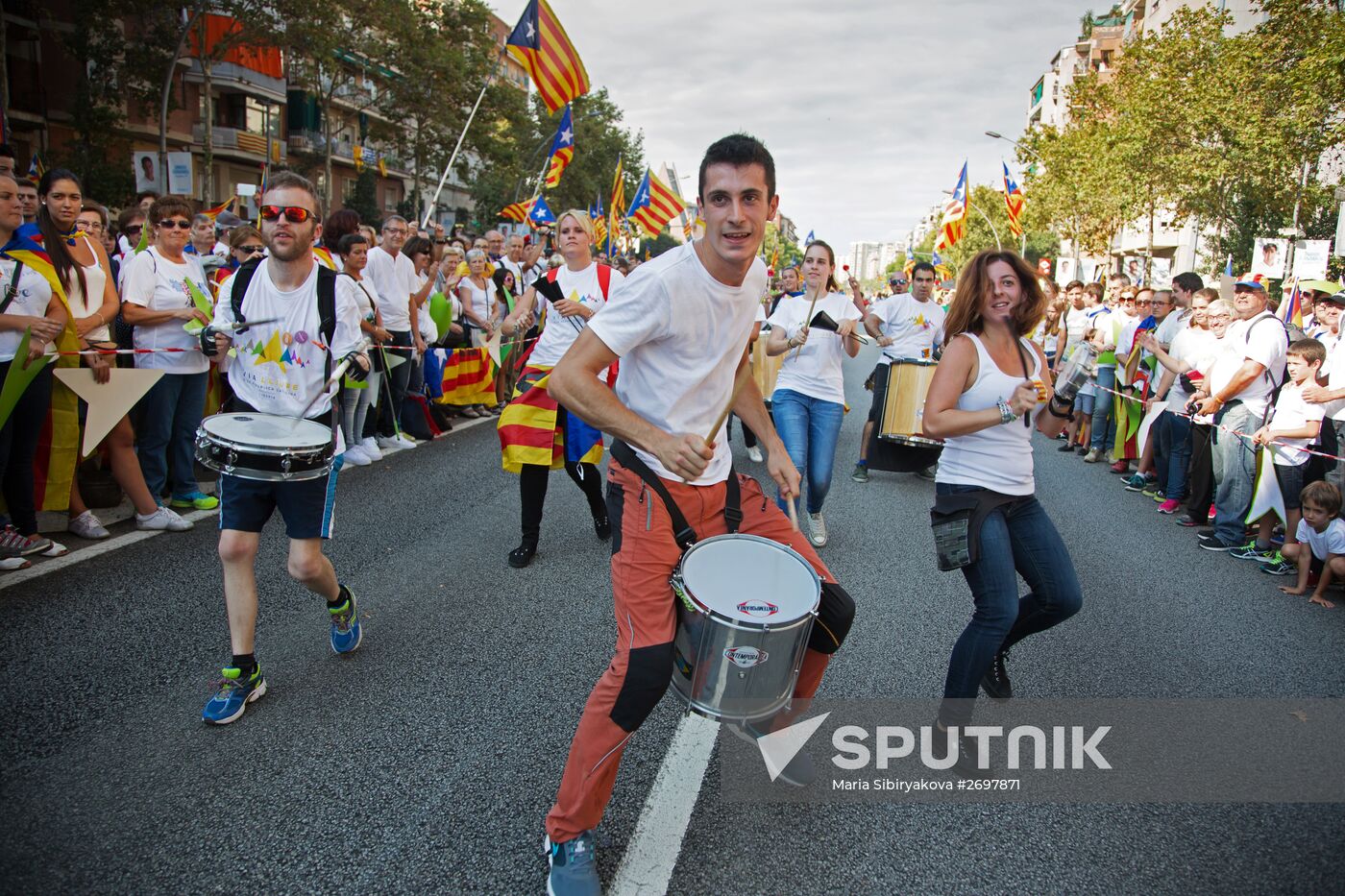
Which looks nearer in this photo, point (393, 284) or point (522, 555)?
point (522, 555)

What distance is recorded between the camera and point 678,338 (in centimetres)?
273

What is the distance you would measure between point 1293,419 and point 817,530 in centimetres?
366

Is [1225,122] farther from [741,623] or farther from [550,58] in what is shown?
[741,623]

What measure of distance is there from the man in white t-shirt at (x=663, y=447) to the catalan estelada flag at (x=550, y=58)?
912cm

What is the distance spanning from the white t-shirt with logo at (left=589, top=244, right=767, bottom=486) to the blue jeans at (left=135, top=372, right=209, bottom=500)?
457 centimetres

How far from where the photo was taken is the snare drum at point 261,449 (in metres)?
3.35

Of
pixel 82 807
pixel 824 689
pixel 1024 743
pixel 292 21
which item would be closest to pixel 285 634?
pixel 82 807

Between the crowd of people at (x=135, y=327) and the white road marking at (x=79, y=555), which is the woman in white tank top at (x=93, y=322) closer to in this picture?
the crowd of people at (x=135, y=327)

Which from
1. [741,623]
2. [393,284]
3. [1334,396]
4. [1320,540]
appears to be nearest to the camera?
[741,623]

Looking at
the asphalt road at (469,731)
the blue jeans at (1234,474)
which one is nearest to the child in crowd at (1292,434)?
the blue jeans at (1234,474)

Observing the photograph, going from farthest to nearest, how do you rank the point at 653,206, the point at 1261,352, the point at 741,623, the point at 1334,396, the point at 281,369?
the point at 653,206
the point at 1261,352
the point at 1334,396
the point at 281,369
the point at 741,623

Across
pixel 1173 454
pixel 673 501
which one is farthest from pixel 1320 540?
pixel 673 501

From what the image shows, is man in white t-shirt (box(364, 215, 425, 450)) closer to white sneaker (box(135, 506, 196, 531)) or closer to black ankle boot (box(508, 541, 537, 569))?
white sneaker (box(135, 506, 196, 531))

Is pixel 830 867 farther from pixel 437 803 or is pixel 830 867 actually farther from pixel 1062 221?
pixel 1062 221
